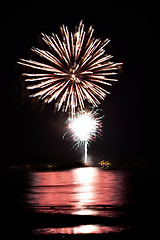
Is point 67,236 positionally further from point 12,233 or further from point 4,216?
point 4,216

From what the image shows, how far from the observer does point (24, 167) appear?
51.5 meters

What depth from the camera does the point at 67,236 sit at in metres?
6.87

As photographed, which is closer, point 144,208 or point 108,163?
point 144,208

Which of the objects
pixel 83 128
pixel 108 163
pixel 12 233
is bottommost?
pixel 12 233

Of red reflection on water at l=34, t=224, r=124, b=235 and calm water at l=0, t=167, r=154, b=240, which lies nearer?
calm water at l=0, t=167, r=154, b=240

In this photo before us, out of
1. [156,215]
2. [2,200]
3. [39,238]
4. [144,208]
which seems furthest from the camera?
[2,200]

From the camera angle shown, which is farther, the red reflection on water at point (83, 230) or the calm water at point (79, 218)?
the red reflection on water at point (83, 230)

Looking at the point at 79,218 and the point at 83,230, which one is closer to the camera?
the point at 83,230

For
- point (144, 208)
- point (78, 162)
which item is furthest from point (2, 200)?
point (78, 162)

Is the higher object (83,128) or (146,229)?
(83,128)

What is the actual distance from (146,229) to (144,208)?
311 cm

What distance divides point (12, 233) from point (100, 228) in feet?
6.50

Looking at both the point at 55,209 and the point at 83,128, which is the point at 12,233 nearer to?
the point at 55,209

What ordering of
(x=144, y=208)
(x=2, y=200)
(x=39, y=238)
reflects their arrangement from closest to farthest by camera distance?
(x=39, y=238) → (x=144, y=208) → (x=2, y=200)
